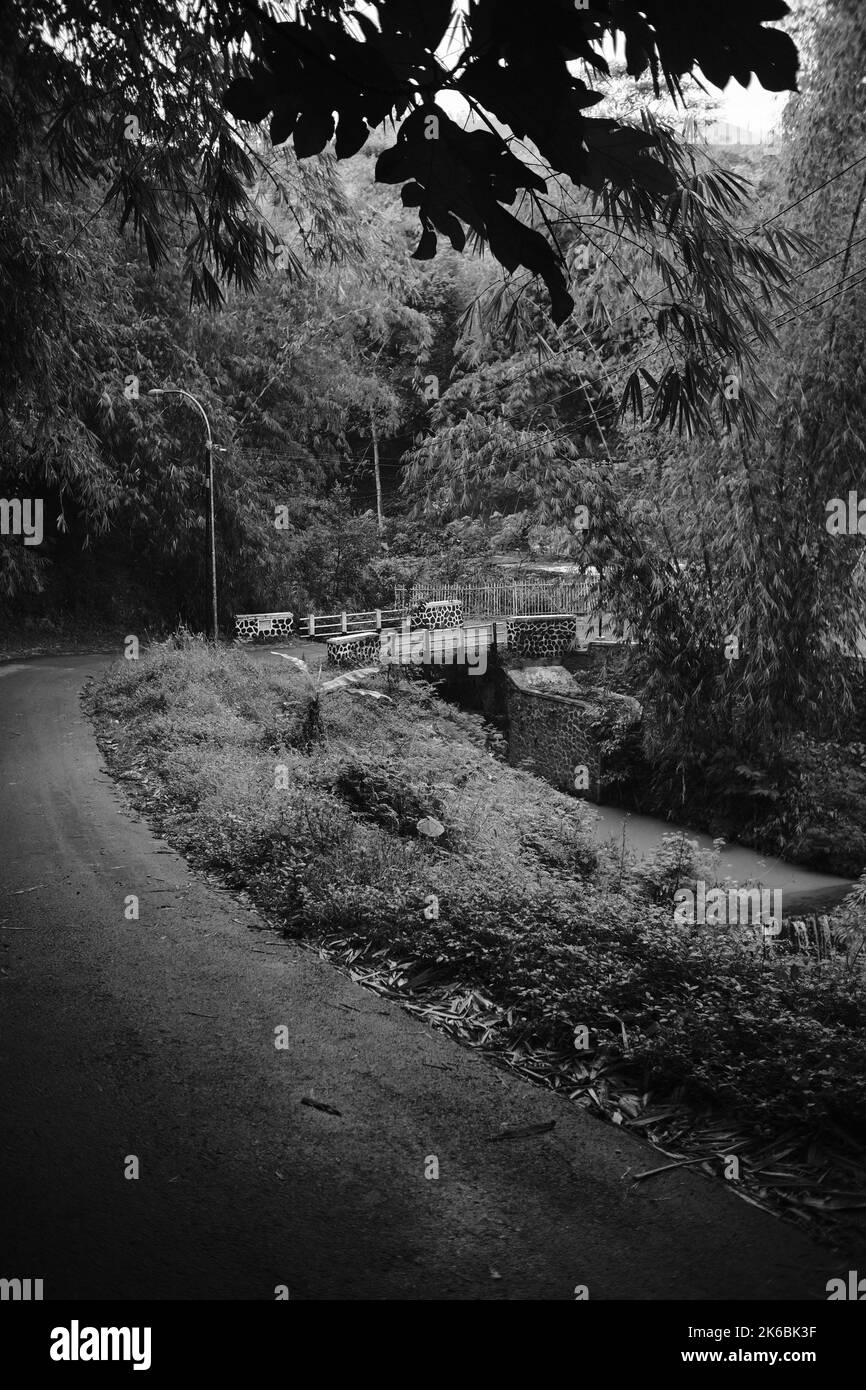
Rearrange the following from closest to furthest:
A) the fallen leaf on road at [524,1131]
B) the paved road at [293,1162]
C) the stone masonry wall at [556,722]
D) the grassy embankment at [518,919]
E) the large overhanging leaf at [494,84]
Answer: the large overhanging leaf at [494,84]
the paved road at [293,1162]
the fallen leaf on road at [524,1131]
the grassy embankment at [518,919]
the stone masonry wall at [556,722]

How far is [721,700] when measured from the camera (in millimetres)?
12914

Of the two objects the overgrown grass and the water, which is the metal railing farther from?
the overgrown grass

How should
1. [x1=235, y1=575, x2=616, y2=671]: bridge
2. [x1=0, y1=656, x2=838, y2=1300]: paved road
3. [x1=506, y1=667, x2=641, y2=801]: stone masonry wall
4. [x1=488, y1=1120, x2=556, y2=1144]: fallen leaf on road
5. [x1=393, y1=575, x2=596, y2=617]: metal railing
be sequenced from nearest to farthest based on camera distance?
[x1=0, y1=656, x2=838, y2=1300]: paved road
[x1=488, y1=1120, x2=556, y2=1144]: fallen leaf on road
[x1=506, y1=667, x2=641, y2=801]: stone masonry wall
[x1=235, y1=575, x2=616, y2=671]: bridge
[x1=393, y1=575, x2=596, y2=617]: metal railing

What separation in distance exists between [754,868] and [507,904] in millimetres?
10532

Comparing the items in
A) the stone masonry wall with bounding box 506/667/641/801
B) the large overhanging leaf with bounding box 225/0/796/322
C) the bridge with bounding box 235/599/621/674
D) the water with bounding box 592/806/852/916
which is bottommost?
the water with bounding box 592/806/852/916

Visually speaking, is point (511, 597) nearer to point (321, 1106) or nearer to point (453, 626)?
point (453, 626)

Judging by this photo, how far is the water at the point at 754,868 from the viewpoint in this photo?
532 inches

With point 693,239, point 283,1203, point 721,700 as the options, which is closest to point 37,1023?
point 283,1203

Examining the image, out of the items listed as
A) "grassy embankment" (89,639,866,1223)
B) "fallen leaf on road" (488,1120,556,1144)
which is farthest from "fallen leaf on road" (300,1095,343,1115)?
"grassy embankment" (89,639,866,1223)

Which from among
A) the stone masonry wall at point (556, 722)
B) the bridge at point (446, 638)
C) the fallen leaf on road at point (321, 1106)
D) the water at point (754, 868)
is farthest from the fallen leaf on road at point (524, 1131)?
the bridge at point (446, 638)

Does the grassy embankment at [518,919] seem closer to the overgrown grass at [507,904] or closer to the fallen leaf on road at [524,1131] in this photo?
the overgrown grass at [507,904]

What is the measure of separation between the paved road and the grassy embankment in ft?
1.33

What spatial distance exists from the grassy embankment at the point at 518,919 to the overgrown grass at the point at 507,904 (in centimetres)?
1

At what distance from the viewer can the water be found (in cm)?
1352
